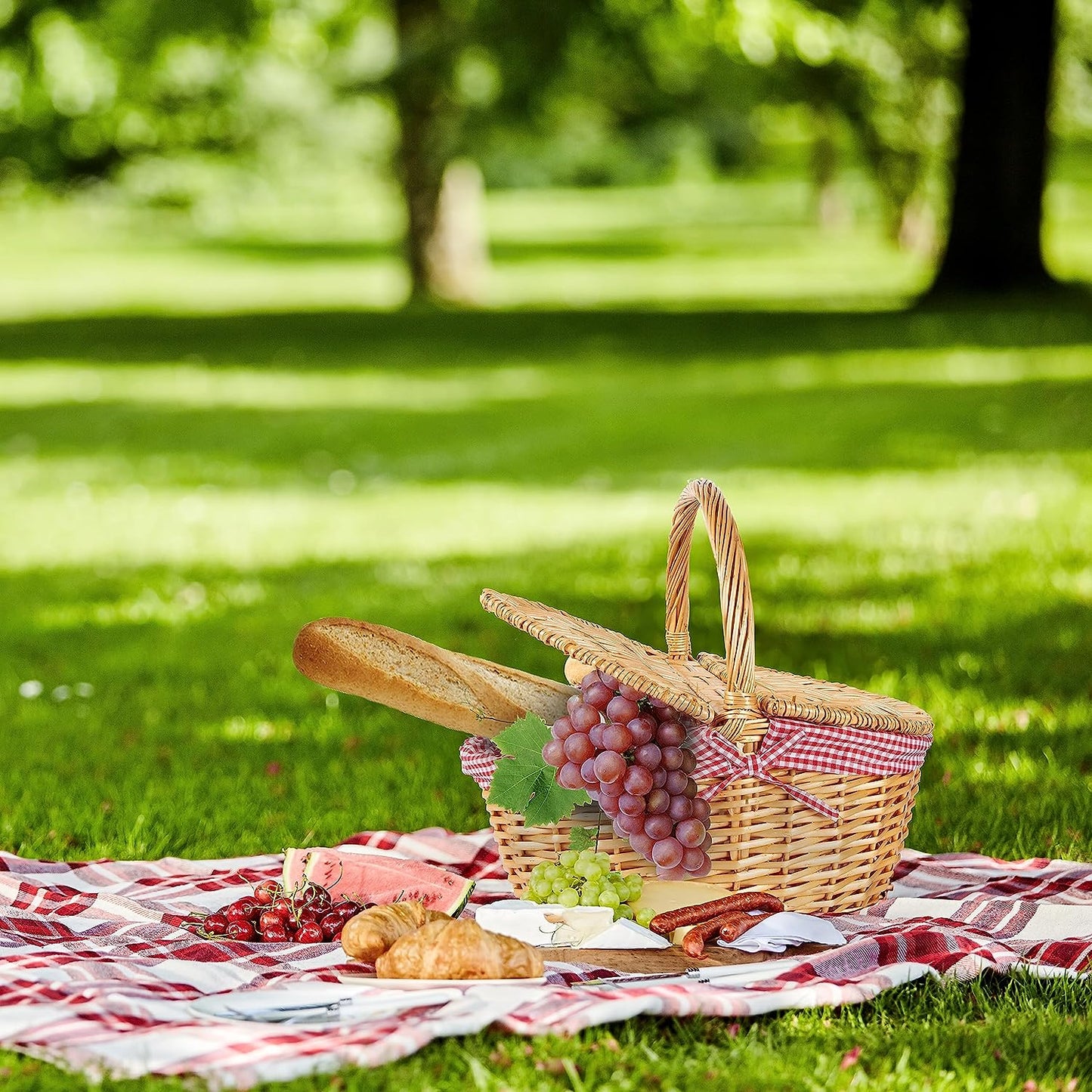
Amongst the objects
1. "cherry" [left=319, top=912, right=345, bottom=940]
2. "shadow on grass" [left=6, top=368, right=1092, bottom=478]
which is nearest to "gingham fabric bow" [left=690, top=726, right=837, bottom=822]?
"cherry" [left=319, top=912, right=345, bottom=940]

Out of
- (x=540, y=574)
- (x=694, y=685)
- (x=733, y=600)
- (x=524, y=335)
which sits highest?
(x=524, y=335)

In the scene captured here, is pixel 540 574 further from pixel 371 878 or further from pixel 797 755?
pixel 797 755

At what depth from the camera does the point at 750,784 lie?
3.40 m

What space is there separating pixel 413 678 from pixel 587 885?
0.57 m

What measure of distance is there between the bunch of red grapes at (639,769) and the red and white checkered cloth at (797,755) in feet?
0.16

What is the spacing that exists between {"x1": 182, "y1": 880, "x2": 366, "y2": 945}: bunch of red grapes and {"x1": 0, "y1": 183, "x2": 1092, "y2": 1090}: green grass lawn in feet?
2.03

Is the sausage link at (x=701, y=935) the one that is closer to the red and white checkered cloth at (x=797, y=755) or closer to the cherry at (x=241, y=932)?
the red and white checkered cloth at (x=797, y=755)

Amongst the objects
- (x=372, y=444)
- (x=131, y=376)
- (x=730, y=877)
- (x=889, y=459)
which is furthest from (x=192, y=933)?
(x=131, y=376)

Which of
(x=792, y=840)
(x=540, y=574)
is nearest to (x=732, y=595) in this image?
(x=792, y=840)

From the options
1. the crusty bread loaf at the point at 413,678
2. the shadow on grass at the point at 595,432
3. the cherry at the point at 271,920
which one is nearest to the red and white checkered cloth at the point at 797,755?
the crusty bread loaf at the point at 413,678

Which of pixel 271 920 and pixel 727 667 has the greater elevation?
pixel 727 667

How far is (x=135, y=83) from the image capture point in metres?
27.9

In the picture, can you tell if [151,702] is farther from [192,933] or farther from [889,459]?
[889,459]

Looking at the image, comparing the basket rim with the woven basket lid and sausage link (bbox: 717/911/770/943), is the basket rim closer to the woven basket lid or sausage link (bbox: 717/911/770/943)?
the woven basket lid
